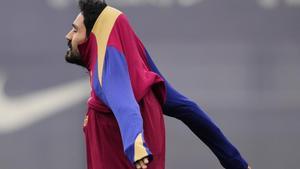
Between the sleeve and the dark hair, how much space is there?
17 cm

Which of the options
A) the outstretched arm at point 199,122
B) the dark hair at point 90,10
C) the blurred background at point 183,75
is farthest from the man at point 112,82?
the blurred background at point 183,75

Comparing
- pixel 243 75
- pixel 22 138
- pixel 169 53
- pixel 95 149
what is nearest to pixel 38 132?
pixel 22 138

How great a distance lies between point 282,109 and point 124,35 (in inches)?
95.6

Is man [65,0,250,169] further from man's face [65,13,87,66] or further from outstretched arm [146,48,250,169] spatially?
outstretched arm [146,48,250,169]

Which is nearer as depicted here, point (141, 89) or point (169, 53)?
point (141, 89)

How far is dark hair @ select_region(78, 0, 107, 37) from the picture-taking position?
3697 mm

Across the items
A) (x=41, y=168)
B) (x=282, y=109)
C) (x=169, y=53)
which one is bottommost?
(x=41, y=168)

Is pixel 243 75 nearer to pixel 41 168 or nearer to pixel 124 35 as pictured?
pixel 41 168

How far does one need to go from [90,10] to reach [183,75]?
2148 millimetres

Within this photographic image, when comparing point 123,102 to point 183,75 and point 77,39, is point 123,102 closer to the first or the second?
point 77,39

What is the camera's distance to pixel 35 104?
5.77 metres

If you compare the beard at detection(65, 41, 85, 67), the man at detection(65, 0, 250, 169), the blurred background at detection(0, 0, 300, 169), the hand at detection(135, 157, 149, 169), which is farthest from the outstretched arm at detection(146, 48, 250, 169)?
the blurred background at detection(0, 0, 300, 169)

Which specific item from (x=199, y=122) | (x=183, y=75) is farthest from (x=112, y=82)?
(x=183, y=75)

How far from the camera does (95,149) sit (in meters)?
3.68
